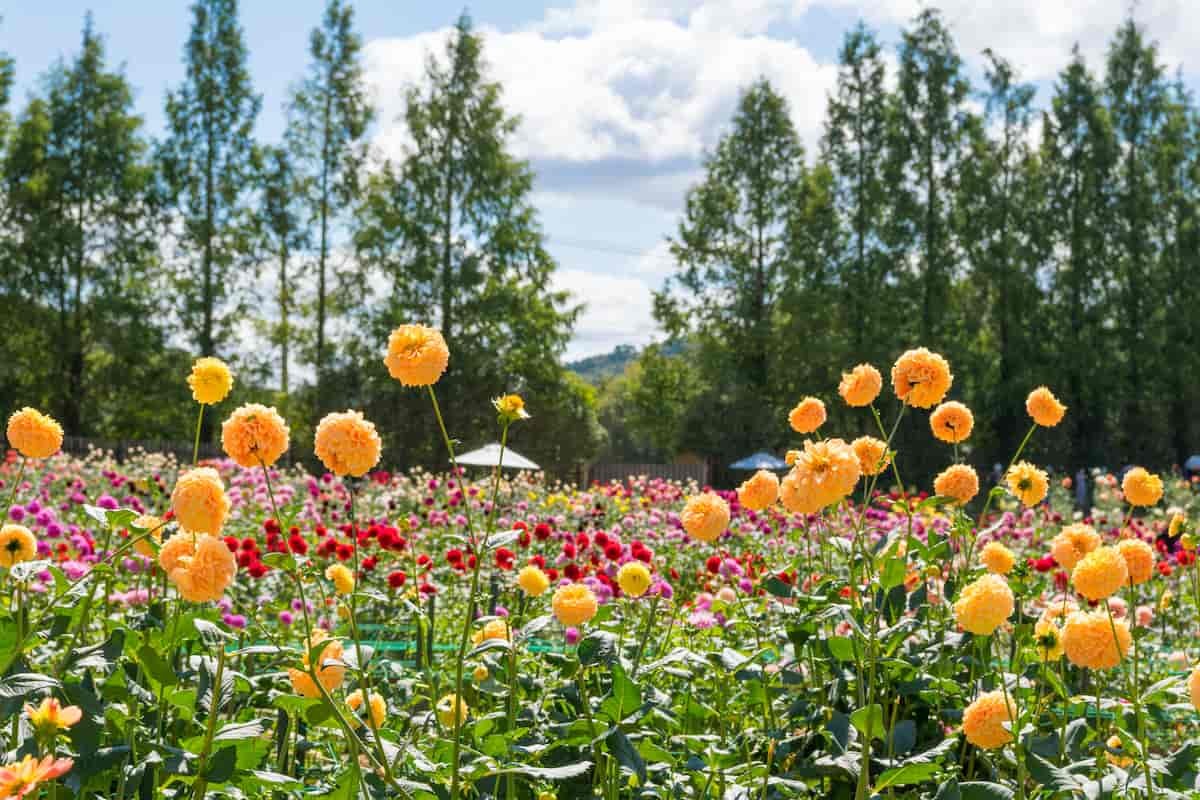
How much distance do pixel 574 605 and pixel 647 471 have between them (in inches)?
828

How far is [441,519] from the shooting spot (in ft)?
18.5

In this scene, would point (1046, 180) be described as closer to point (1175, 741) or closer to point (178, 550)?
point (1175, 741)

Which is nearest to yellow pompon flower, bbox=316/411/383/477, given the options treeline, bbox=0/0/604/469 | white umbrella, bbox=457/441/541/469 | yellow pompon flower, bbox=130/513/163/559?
yellow pompon flower, bbox=130/513/163/559

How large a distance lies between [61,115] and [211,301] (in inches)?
198

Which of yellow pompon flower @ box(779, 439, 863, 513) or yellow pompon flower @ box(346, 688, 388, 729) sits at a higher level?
yellow pompon flower @ box(779, 439, 863, 513)

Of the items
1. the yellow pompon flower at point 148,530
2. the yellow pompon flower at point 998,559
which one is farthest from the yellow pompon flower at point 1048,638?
the yellow pompon flower at point 148,530

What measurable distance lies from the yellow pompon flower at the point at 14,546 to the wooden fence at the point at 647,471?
67.2ft

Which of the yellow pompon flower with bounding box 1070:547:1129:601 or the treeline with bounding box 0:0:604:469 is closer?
the yellow pompon flower with bounding box 1070:547:1129:601

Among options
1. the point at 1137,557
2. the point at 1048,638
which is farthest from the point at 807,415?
the point at 1048,638

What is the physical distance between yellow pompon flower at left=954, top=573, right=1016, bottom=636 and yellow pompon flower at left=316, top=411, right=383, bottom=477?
935mm

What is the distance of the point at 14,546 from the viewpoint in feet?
6.19

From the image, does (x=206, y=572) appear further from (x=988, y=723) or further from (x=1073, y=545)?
(x=1073, y=545)

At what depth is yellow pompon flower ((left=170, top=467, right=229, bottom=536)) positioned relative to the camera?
1.53 metres

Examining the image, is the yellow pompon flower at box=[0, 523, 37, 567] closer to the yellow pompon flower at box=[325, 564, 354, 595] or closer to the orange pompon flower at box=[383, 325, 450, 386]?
the yellow pompon flower at box=[325, 564, 354, 595]
